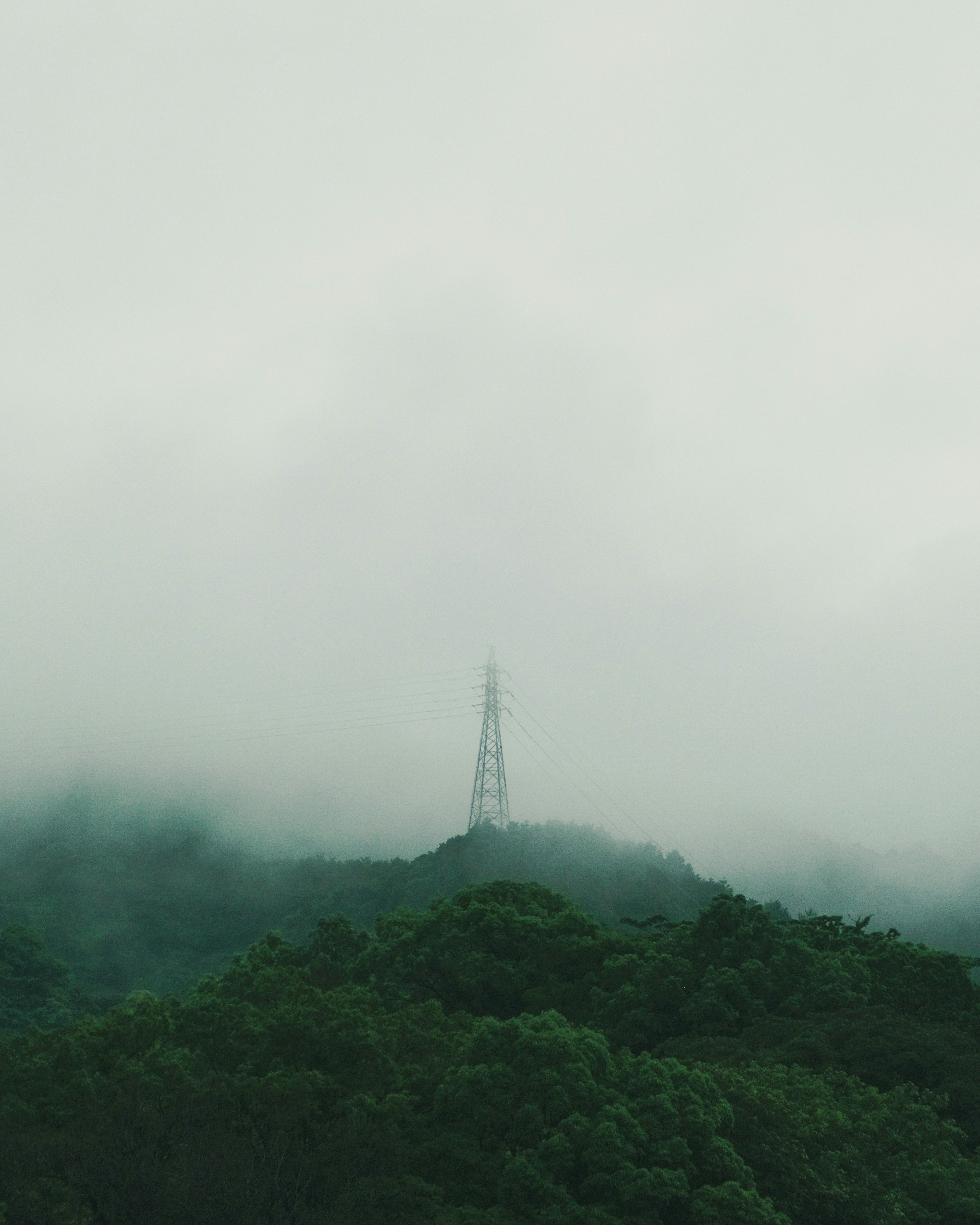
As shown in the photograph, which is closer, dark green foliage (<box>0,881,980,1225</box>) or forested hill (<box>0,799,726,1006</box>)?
dark green foliage (<box>0,881,980,1225</box>)

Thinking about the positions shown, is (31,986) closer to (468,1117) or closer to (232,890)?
(232,890)

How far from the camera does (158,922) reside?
100m

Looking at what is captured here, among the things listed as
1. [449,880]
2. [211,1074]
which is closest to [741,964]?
[211,1074]

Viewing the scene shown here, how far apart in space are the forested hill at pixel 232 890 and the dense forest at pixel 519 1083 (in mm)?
34011

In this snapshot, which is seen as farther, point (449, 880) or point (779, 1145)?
point (449, 880)

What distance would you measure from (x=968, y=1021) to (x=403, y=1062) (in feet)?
87.6

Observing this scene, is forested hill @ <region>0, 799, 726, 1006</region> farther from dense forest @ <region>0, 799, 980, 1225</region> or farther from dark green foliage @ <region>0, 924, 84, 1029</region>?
dense forest @ <region>0, 799, 980, 1225</region>

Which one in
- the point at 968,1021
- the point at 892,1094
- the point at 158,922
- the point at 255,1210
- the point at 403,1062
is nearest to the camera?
the point at 255,1210

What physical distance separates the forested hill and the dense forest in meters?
34.0

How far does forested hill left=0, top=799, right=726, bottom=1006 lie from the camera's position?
88.9 metres

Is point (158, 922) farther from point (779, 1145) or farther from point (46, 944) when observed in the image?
point (779, 1145)

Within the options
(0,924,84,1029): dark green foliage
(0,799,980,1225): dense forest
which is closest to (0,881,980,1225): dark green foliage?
(0,799,980,1225): dense forest

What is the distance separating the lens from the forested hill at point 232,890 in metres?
88.9

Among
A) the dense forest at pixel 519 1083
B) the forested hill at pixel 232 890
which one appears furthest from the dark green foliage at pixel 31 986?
the dense forest at pixel 519 1083
